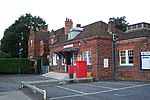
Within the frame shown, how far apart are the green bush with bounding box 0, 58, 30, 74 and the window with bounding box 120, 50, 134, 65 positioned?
70.0ft

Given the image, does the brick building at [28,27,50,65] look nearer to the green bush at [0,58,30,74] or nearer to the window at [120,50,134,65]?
the green bush at [0,58,30,74]

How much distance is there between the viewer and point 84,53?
26.3m

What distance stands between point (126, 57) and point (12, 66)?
75.1 feet

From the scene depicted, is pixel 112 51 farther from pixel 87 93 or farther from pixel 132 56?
pixel 87 93

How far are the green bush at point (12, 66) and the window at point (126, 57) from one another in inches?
840

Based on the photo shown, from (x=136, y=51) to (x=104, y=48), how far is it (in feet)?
12.4

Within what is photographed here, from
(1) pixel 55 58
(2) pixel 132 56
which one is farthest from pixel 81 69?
(1) pixel 55 58

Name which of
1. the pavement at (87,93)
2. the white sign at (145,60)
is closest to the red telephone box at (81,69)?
the pavement at (87,93)

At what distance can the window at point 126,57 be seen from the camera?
2249cm

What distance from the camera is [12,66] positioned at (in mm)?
38969

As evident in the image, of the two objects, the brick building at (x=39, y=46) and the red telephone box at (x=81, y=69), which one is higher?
the brick building at (x=39, y=46)

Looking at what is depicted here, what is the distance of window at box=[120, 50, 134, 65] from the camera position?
73.8ft

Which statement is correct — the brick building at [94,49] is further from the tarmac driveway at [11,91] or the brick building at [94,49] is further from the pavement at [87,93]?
the tarmac driveway at [11,91]

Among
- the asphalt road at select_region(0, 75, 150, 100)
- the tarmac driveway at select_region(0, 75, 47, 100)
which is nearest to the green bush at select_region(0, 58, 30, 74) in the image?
the tarmac driveway at select_region(0, 75, 47, 100)
